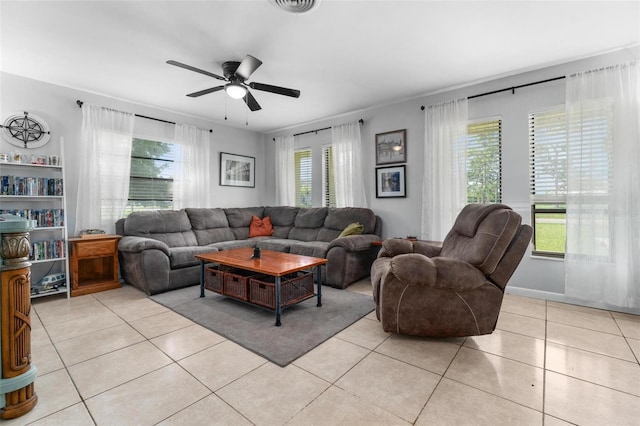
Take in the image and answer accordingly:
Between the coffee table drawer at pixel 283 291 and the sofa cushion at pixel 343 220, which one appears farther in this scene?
the sofa cushion at pixel 343 220

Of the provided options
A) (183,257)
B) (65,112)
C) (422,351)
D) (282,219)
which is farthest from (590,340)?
(65,112)

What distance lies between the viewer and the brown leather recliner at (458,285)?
209 cm

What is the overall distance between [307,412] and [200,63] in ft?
11.0

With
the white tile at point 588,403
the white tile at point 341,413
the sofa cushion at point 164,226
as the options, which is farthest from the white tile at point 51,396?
the white tile at point 588,403

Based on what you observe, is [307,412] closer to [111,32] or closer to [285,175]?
[111,32]

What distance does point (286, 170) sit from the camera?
5711 millimetres

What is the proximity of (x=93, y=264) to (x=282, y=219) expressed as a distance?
2.85 meters

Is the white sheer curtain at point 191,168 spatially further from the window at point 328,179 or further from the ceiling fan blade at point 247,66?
the ceiling fan blade at point 247,66

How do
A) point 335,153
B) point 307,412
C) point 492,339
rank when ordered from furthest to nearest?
point 335,153
point 492,339
point 307,412

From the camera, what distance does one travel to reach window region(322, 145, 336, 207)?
17.3ft

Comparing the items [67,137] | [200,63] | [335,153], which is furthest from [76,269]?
[335,153]

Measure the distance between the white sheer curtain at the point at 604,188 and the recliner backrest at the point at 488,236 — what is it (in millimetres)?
1418

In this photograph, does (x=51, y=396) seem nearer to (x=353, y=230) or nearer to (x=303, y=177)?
(x=353, y=230)

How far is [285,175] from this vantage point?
572 cm
